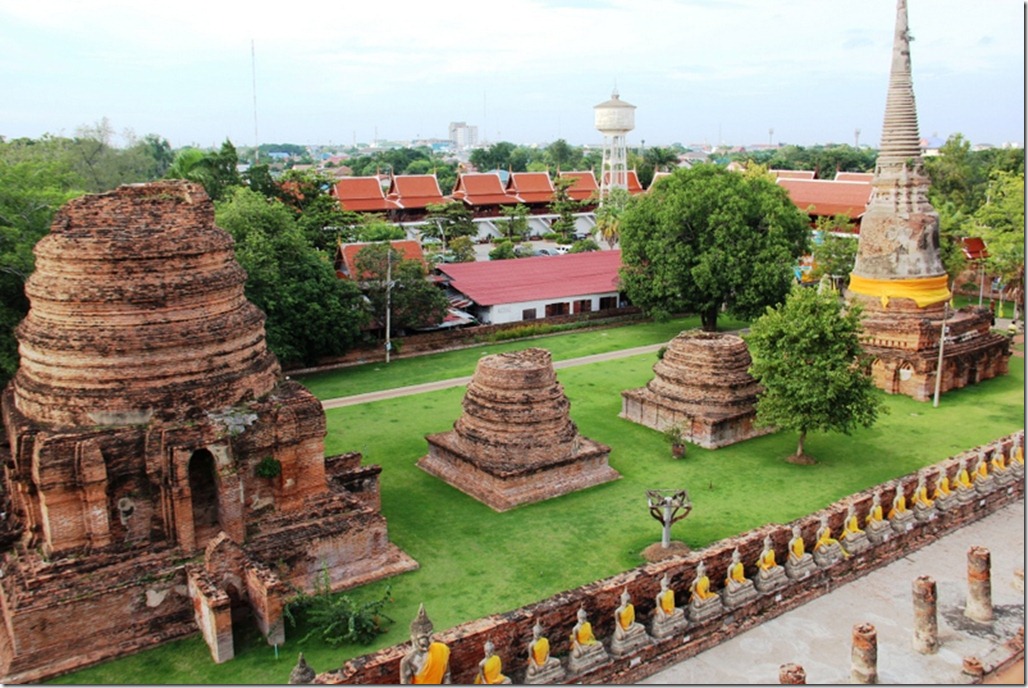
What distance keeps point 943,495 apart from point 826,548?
4.11 meters

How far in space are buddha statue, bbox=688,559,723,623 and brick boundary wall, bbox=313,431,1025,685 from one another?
0.11 metres

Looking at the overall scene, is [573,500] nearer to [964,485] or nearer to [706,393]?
[706,393]

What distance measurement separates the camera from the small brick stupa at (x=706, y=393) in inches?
889

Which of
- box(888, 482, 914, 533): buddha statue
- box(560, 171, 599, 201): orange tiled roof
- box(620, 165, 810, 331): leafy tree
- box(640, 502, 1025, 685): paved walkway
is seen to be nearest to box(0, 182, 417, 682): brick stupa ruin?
box(640, 502, 1025, 685): paved walkway

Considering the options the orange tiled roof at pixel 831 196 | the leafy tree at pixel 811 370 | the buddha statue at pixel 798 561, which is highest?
the orange tiled roof at pixel 831 196

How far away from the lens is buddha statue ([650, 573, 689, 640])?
13.4m

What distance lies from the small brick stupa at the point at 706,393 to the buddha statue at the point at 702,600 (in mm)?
8519

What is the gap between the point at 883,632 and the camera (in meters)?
14.2

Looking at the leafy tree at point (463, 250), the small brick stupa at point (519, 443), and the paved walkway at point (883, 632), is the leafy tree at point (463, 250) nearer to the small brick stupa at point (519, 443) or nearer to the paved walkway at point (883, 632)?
the small brick stupa at point (519, 443)

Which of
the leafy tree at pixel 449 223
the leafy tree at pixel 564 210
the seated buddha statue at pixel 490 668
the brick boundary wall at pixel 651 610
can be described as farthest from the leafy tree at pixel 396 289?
the leafy tree at pixel 564 210

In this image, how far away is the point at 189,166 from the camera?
35.5 meters

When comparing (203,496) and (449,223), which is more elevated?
(449,223)

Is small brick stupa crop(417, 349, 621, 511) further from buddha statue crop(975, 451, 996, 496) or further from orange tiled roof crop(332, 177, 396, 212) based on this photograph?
orange tiled roof crop(332, 177, 396, 212)

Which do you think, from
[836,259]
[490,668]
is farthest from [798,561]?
[836,259]
